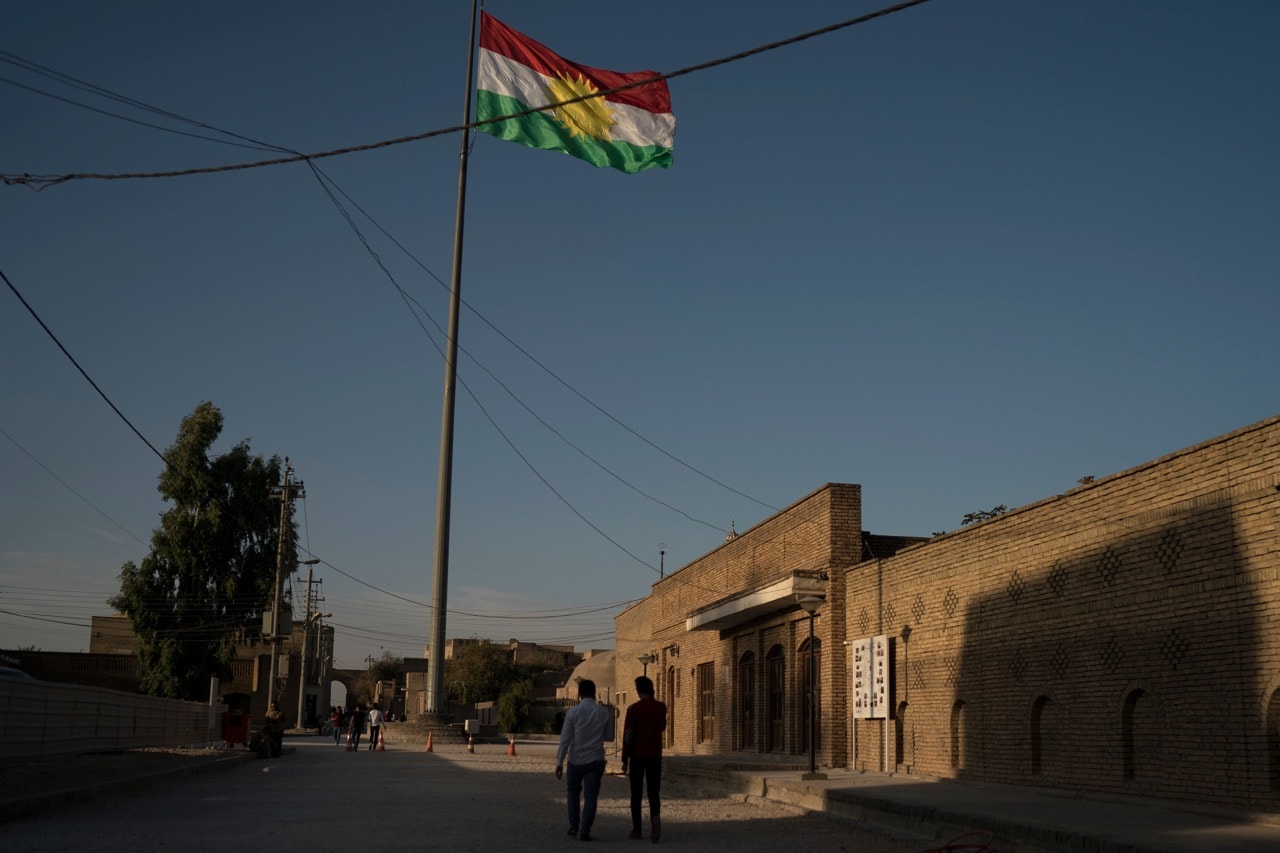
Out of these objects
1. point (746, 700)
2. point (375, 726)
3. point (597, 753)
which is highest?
point (746, 700)

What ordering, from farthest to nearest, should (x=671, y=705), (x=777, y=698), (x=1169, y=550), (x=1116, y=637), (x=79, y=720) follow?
1. (x=671, y=705)
2. (x=777, y=698)
3. (x=79, y=720)
4. (x=1116, y=637)
5. (x=1169, y=550)

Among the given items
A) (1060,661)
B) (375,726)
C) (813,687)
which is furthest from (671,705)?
(1060,661)

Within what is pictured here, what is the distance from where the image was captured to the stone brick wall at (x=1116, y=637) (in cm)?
1338

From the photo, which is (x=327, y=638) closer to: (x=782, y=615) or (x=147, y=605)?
(x=147, y=605)

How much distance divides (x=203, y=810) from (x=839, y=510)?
48.3 ft

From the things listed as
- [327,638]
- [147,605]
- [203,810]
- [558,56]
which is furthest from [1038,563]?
[327,638]

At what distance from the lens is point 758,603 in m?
28.1

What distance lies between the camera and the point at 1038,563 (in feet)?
59.9

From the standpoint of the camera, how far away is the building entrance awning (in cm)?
2567

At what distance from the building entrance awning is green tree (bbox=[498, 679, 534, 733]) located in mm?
46885

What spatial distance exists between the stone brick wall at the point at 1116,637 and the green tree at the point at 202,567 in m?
36.0

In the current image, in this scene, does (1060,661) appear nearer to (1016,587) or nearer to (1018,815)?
(1016,587)

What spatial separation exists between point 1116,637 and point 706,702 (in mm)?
23020

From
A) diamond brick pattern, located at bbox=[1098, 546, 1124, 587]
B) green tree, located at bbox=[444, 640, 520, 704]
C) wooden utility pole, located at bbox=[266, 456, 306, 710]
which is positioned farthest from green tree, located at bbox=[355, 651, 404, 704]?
diamond brick pattern, located at bbox=[1098, 546, 1124, 587]
